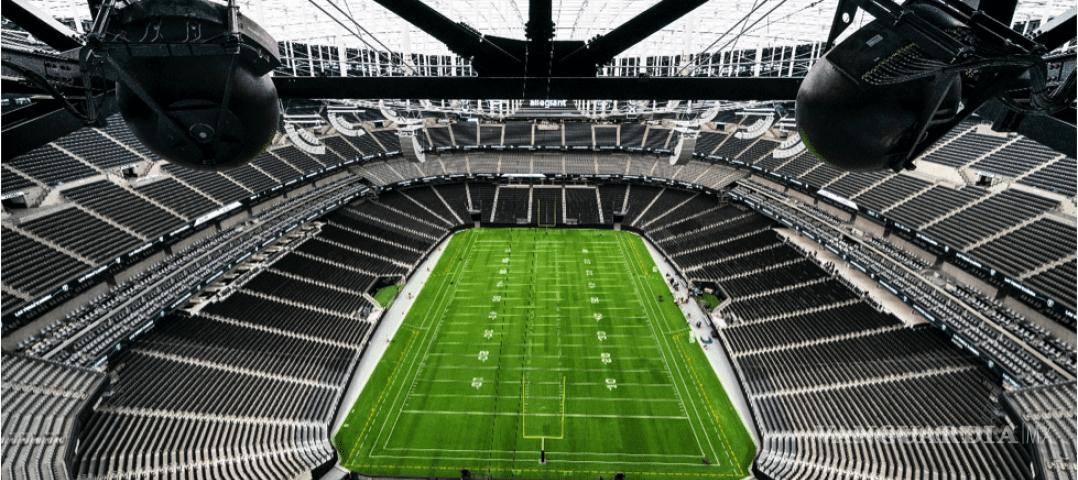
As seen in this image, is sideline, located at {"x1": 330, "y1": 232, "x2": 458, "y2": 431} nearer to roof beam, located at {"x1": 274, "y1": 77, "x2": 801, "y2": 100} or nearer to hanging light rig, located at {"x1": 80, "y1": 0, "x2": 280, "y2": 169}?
roof beam, located at {"x1": 274, "y1": 77, "x2": 801, "y2": 100}

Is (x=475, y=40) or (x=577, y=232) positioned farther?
(x=577, y=232)

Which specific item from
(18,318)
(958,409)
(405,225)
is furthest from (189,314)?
(958,409)

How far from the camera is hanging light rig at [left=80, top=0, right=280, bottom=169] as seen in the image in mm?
2612

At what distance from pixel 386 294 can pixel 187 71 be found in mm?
26522

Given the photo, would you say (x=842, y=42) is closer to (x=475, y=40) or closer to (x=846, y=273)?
(x=475, y=40)

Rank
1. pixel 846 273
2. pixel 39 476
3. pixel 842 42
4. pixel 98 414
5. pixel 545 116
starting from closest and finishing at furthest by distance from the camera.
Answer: pixel 842 42 < pixel 39 476 < pixel 98 414 < pixel 846 273 < pixel 545 116

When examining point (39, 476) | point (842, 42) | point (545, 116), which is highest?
point (842, 42)

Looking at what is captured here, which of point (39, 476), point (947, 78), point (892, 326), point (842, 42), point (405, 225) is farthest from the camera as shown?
point (405, 225)

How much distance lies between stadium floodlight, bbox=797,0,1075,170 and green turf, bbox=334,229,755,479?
1556cm

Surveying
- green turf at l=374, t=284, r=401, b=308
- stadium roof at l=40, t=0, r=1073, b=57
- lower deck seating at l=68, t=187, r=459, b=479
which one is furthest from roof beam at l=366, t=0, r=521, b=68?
green turf at l=374, t=284, r=401, b=308

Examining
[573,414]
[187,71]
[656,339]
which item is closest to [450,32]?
[187,71]

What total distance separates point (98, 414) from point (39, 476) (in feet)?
16.0

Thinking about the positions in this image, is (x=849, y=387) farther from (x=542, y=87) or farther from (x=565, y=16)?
(x=565, y=16)

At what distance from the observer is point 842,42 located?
2783 millimetres
